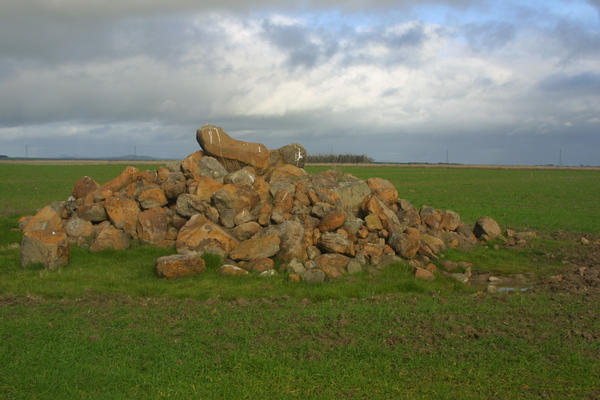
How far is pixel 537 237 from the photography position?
2025 cm

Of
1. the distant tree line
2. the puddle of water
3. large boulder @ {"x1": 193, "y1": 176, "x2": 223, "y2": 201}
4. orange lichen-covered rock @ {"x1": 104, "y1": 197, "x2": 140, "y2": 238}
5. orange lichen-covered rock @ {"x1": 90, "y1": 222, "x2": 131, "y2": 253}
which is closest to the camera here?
the puddle of water

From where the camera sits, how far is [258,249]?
551 inches

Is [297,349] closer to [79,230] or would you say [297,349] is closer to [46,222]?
[79,230]

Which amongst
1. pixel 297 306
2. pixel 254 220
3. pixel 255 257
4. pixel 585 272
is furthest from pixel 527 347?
pixel 254 220

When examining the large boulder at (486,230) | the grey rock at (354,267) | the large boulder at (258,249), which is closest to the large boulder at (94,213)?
the large boulder at (258,249)

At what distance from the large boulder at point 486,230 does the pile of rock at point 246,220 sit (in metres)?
0.05

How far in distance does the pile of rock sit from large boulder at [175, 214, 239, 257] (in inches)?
1.4

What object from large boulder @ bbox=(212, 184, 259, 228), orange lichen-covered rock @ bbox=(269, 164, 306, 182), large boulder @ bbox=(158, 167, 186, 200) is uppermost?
orange lichen-covered rock @ bbox=(269, 164, 306, 182)

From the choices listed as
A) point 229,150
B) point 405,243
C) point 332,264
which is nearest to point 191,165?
point 229,150

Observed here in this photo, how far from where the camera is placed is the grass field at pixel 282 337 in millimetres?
6996

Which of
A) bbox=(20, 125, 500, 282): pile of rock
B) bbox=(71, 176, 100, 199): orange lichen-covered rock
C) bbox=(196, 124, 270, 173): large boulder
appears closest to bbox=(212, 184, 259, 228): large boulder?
bbox=(20, 125, 500, 282): pile of rock

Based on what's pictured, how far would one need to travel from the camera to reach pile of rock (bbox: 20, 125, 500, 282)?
1384cm

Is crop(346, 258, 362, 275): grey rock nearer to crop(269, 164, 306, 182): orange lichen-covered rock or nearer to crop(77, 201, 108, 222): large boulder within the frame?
crop(269, 164, 306, 182): orange lichen-covered rock

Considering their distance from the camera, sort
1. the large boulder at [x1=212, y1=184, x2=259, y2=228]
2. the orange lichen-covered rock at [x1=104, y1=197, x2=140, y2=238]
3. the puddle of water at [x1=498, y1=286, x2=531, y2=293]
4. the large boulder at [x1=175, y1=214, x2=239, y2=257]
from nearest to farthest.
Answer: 1. the puddle of water at [x1=498, y1=286, x2=531, y2=293]
2. the large boulder at [x1=175, y1=214, x2=239, y2=257]
3. the large boulder at [x1=212, y1=184, x2=259, y2=228]
4. the orange lichen-covered rock at [x1=104, y1=197, x2=140, y2=238]
